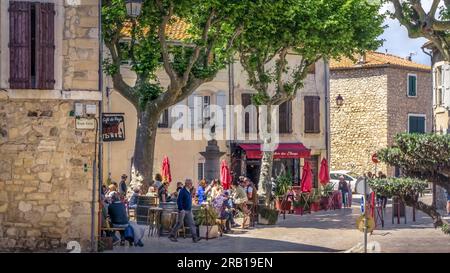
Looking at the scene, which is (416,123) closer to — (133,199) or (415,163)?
(133,199)

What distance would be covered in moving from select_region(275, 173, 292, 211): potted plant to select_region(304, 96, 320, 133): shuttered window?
32.3 feet

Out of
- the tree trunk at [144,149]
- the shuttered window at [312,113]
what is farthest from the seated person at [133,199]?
the shuttered window at [312,113]

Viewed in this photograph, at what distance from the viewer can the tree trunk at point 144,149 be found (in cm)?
2525

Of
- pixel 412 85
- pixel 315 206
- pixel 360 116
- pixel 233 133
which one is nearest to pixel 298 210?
pixel 315 206

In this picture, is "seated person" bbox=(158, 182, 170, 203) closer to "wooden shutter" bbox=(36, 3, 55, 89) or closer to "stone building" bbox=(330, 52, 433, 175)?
"wooden shutter" bbox=(36, 3, 55, 89)

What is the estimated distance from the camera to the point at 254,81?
30.5 metres

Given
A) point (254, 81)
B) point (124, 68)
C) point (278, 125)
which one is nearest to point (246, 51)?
point (254, 81)

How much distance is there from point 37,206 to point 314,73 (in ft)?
83.6

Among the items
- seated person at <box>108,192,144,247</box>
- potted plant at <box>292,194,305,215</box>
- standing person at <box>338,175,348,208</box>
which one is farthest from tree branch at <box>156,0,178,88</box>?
standing person at <box>338,175,348,208</box>

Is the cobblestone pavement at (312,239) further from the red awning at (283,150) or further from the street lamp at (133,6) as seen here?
the red awning at (283,150)

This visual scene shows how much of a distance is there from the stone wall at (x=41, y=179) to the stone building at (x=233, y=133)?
43.9ft

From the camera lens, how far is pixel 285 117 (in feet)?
132

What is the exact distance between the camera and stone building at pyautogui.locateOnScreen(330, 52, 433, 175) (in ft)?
156

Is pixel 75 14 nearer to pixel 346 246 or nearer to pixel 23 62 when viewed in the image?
pixel 23 62
